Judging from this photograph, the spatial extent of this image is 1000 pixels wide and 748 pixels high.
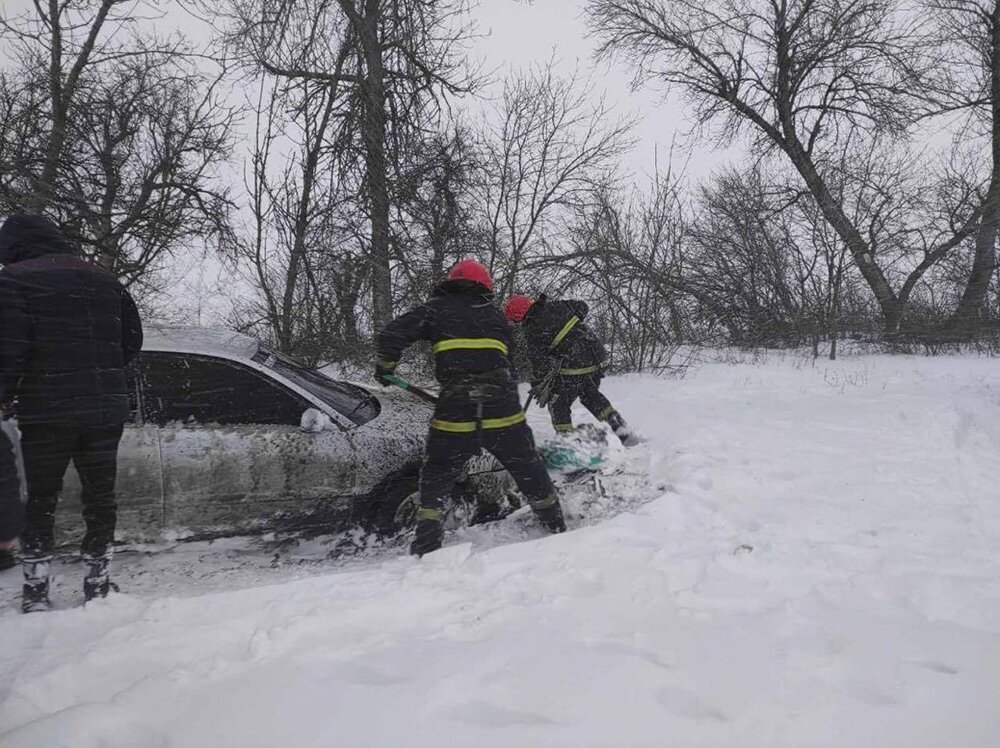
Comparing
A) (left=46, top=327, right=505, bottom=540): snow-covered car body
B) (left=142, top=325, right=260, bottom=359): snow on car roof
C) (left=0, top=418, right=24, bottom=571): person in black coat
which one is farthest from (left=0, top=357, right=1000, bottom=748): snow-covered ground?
(left=142, top=325, right=260, bottom=359): snow on car roof

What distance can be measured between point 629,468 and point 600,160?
7.10m

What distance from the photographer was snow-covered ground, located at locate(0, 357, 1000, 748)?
6.05 ft

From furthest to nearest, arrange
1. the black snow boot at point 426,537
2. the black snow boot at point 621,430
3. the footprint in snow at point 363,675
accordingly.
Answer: the black snow boot at point 621,430 → the black snow boot at point 426,537 → the footprint in snow at point 363,675

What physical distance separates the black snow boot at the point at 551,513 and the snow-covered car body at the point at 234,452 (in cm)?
45

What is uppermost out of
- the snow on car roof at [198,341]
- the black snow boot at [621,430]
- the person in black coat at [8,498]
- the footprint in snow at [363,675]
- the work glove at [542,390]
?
the snow on car roof at [198,341]

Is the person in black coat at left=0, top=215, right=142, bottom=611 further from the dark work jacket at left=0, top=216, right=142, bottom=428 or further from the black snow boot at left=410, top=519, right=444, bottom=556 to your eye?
the black snow boot at left=410, top=519, right=444, bottom=556

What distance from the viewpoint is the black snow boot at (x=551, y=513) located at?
3533mm

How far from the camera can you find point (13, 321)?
267cm

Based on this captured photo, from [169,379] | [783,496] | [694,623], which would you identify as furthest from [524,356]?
[694,623]

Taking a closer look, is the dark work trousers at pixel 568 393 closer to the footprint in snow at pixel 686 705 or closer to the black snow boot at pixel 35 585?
the footprint in snow at pixel 686 705

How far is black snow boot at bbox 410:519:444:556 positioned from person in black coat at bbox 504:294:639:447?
234 centimetres

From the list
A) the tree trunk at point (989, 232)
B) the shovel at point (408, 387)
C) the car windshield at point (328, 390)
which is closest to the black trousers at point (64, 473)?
the car windshield at point (328, 390)

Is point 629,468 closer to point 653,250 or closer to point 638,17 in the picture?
point 653,250

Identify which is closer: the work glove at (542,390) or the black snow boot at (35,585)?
the black snow boot at (35,585)
